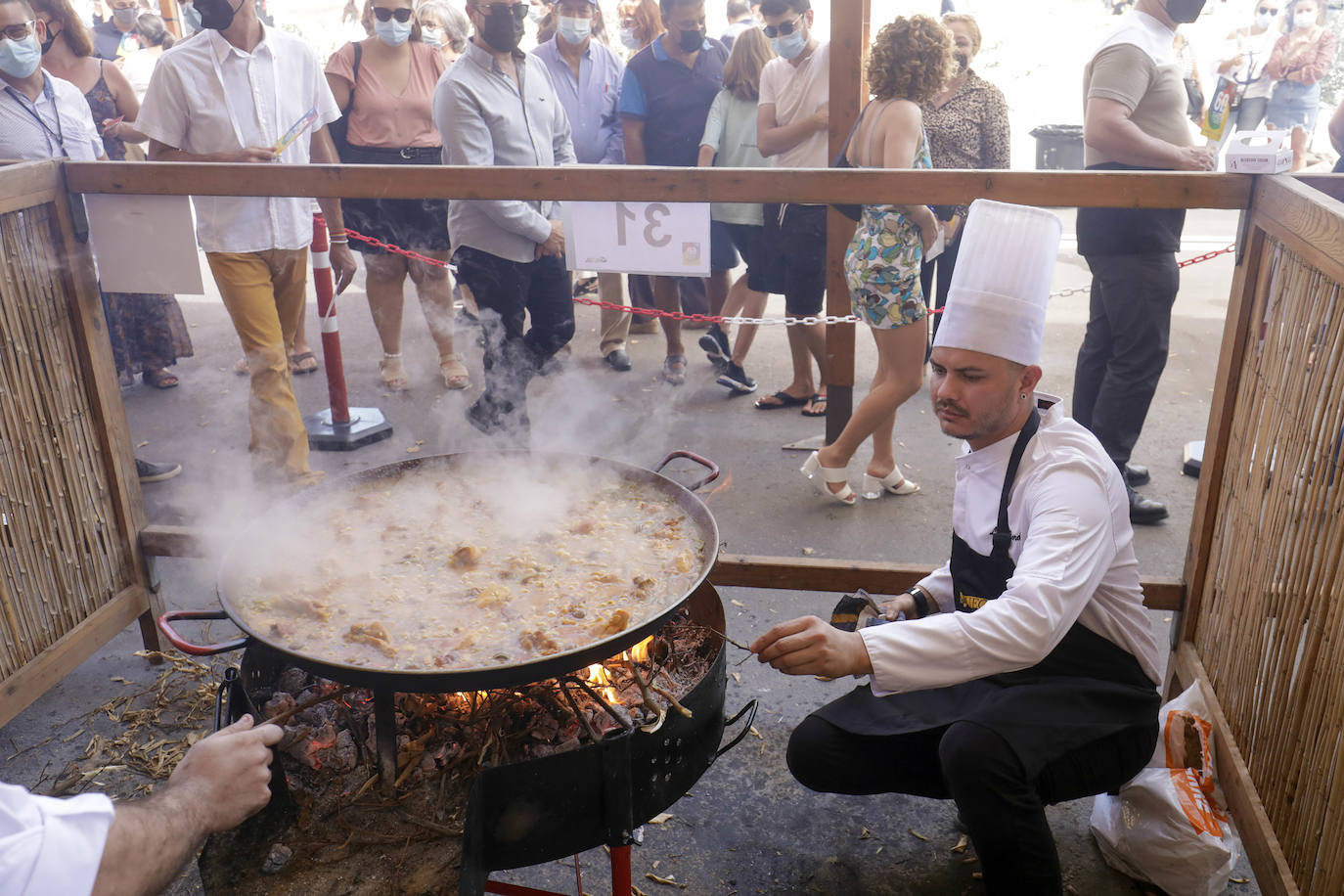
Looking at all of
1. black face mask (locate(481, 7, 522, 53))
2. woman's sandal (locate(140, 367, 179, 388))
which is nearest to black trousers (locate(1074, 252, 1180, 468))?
black face mask (locate(481, 7, 522, 53))

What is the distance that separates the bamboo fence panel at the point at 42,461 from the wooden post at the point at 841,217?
3.20 m

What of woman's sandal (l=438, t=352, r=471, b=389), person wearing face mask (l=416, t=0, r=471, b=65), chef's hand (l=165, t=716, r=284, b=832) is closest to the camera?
chef's hand (l=165, t=716, r=284, b=832)

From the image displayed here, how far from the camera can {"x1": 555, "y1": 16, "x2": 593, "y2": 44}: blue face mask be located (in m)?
6.64

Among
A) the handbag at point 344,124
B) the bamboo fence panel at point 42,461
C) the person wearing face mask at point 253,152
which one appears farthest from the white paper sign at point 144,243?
the handbag at point 344,124

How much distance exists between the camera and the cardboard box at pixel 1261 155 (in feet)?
9.61

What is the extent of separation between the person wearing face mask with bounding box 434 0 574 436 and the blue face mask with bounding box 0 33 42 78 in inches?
84.6

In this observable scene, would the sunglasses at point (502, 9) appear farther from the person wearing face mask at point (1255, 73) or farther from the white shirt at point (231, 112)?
the person wearing face mask at point (1255, 73)

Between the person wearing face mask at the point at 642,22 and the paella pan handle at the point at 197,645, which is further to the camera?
the person wearing face mask at the point at 642,22

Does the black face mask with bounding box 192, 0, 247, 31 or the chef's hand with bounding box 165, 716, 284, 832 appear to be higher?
the black face mask with bounding box 192, 0, 247, 31

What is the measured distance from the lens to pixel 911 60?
4383 millimetres

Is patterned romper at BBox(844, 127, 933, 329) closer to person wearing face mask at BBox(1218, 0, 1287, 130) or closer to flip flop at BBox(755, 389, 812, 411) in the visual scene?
flip flop at BBox(755, 389, 812, 411)

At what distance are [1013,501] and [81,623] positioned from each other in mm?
3181

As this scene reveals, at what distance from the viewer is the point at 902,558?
4629 millimetres

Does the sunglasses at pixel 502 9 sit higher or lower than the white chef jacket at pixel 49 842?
higher
